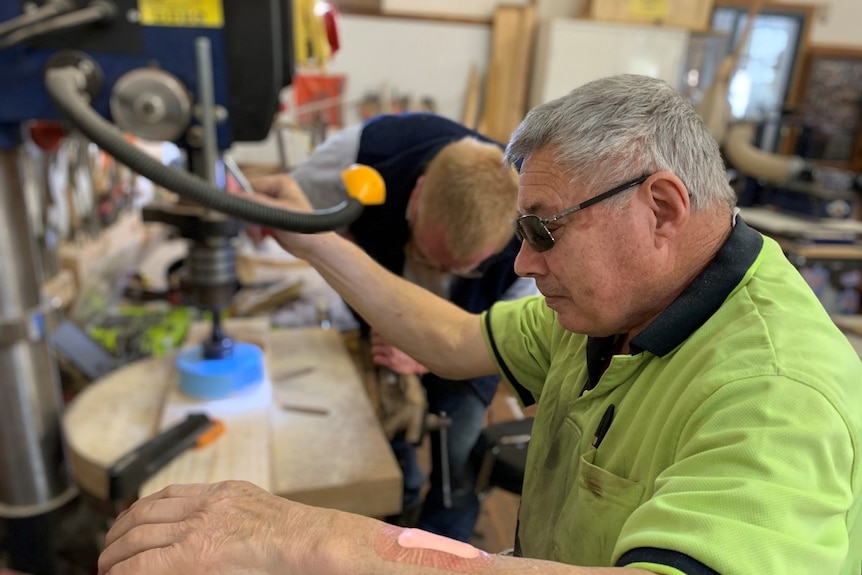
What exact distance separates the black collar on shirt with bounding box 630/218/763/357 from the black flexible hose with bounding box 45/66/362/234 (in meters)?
0.47

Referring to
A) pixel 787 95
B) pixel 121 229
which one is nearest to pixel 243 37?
pixel 121 229

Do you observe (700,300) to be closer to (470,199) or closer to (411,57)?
(470,199)

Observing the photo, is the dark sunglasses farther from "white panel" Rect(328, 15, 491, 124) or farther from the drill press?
"white panel" Rect(328, 15, 491, 124)

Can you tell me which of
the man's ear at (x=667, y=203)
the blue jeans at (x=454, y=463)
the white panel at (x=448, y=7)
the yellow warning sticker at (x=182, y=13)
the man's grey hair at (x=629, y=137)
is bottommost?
the blue jeans at (x=454, y=463)

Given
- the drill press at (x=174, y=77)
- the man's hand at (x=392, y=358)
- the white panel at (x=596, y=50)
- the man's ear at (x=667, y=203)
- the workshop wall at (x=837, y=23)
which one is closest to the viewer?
the man's ear at (x=667, y=203)

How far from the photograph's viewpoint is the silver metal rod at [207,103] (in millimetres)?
963

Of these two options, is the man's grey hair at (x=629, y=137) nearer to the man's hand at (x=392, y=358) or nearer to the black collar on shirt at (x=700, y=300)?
the black collar on shirt at (x=700, y=300)

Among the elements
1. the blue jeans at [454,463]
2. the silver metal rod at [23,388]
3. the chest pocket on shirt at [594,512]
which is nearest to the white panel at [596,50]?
the blue jeans at [454,463]

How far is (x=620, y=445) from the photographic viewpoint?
1.99 feet

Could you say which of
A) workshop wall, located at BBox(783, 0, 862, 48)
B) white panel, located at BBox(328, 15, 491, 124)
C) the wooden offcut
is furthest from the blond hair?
workshop wall, located at BBox(783, 0, 862, 48)

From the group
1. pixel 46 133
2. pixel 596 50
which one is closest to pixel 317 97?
pixel 596 50

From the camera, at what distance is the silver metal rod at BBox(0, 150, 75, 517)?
1.18m

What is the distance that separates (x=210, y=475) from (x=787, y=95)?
4.14 meters

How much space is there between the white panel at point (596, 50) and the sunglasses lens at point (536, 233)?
2.67 meters
